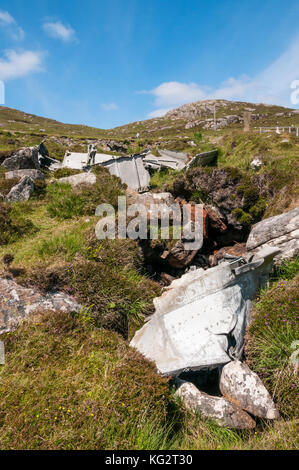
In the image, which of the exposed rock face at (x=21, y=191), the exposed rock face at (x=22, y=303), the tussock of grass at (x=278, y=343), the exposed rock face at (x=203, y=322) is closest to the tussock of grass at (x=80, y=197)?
the exposed rock face at (x=21, y=191)

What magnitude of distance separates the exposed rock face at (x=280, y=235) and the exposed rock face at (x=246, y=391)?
2.55 metres

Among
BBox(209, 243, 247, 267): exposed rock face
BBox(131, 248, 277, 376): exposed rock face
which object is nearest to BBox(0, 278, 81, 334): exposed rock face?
BBox(131, 248, 277, 376): exposed rock face

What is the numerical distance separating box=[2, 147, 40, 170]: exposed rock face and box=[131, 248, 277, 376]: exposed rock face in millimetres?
8944

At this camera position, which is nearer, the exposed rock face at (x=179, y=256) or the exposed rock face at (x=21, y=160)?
the exposed rock face at (x=179, y=256)

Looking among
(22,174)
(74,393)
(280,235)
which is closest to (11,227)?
(22,174)

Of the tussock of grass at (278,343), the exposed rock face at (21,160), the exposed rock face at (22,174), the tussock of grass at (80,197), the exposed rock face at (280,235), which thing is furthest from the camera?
the exposed rock face at (21,160)

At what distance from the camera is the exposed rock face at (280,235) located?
4801 mm

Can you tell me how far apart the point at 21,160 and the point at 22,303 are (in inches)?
325

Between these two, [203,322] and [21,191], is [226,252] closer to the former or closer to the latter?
[203,322]

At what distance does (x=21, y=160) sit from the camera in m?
9.82

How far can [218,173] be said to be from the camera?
7688 mm

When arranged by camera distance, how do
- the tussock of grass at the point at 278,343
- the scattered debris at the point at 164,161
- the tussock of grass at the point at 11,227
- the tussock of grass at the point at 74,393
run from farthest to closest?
1. the scattered debris at the point at 164,161
2. the tussock of grass at the point at 11,227
3. the tussock of grass at the point at 278,343
4. the tussock of grass at the point at 74,393

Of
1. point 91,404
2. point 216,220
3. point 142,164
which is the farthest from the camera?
point 142,164

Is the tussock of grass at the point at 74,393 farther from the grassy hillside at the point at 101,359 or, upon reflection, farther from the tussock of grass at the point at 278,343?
the tussock of grass at the point at 278,343
